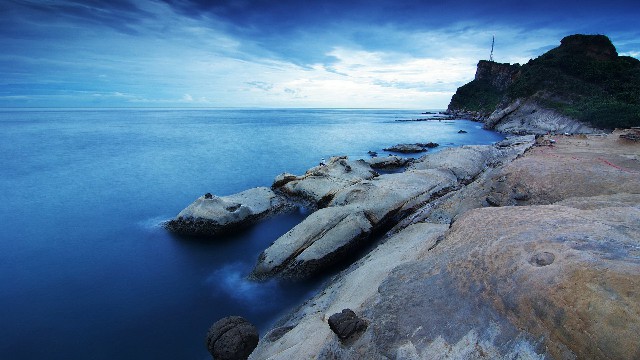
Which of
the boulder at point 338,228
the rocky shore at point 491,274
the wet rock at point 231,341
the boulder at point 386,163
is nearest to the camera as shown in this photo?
the rocky shore at point 491,274

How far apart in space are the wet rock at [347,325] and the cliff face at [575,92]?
61675 millimetres

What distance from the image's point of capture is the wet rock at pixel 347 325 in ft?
→ 23.5

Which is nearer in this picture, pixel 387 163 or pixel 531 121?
pixel 387 163

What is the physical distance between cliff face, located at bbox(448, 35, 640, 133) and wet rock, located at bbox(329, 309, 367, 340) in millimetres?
61675

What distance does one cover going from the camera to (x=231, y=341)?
845 centimetres

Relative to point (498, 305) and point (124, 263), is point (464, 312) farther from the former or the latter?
point (124, 263)

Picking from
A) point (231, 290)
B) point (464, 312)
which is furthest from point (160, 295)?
point (464, 312)

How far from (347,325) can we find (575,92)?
8154cm

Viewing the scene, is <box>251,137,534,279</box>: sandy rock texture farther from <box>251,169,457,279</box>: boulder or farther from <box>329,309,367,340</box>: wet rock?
<box>329,309,367,340</box>: wet rock

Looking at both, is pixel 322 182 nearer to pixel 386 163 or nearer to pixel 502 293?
pixel 386 163

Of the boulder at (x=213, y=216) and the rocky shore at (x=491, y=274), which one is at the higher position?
the rocky shore at (x=491, y=274)

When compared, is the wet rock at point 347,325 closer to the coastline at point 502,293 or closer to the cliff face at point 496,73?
the coastline at point 502,293

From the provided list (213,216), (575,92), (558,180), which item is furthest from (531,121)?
(213,216)

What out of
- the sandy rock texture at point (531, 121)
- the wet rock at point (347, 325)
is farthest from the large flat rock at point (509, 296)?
the sandy rock texture at point (531, 121)
